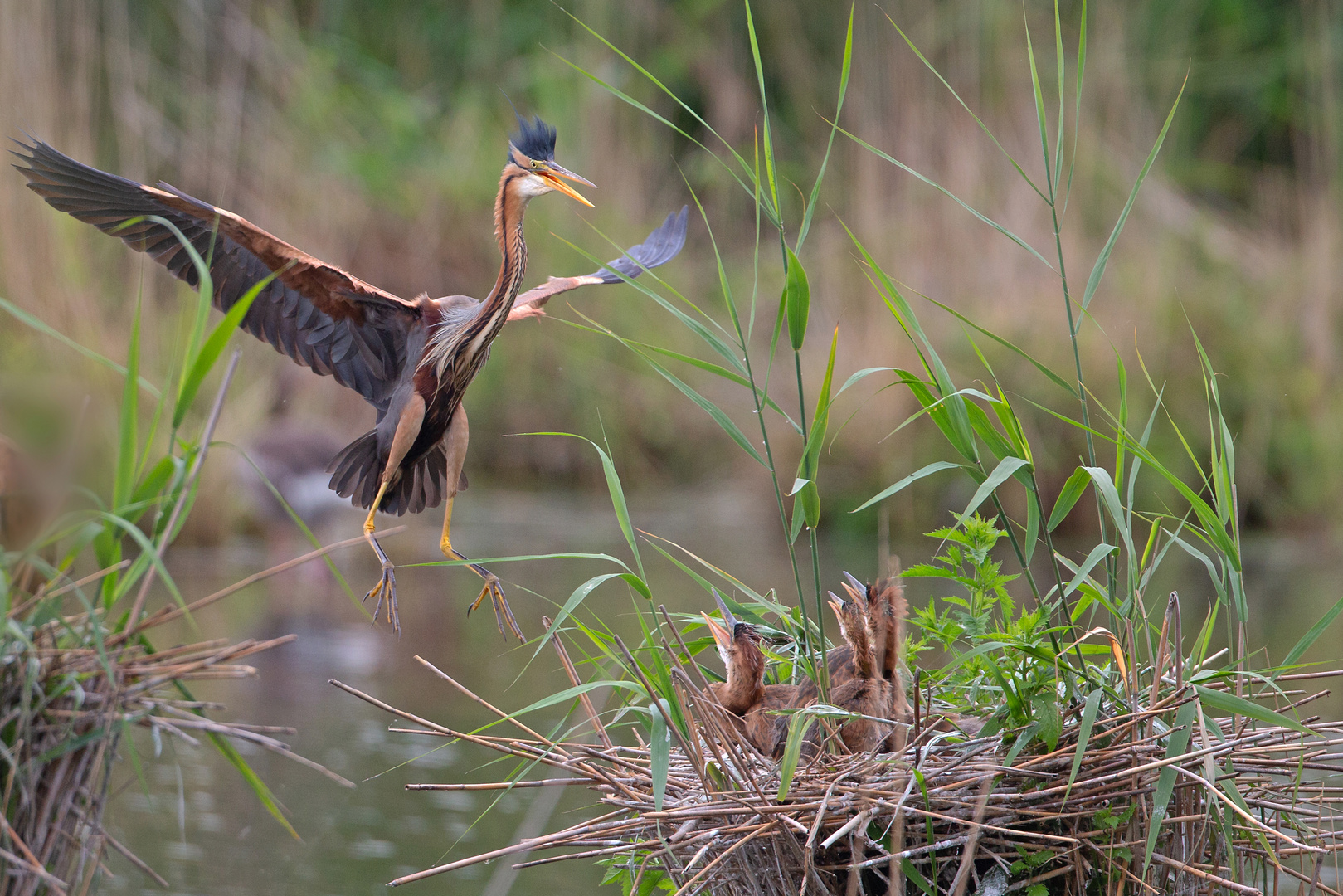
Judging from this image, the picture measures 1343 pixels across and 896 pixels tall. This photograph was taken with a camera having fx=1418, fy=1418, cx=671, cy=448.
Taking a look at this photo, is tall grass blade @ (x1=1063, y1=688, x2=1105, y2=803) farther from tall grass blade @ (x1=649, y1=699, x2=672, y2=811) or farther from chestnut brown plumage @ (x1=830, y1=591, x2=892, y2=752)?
tall grass blade @ (x1=649, y1=699, x2=672, y2=811)

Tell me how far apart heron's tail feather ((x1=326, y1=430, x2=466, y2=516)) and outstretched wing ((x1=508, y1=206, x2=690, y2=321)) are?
37 cm

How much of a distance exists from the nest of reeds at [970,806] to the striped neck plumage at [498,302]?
2.50 ft

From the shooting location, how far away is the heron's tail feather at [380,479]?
3.14 meters

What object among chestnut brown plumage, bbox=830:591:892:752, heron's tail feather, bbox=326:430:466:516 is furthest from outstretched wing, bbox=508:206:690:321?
chestnut brown plumage, bbox=830:591:892:752

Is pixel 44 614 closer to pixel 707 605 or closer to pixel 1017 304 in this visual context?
pixel 707 605

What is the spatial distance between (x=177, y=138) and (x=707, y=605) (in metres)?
7.22

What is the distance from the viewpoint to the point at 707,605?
23.8 ft

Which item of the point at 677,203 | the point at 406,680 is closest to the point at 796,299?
the point at 406,680

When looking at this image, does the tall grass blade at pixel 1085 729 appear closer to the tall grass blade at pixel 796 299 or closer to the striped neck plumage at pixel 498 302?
the tall grass blade at pixel 796 299

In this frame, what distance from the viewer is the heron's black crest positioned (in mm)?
2785

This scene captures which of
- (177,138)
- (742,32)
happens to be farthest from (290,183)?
(742,32)

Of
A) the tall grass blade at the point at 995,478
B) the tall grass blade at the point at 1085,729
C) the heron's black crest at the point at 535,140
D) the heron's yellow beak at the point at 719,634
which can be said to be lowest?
the heron's yellow beak at the point at 719,634

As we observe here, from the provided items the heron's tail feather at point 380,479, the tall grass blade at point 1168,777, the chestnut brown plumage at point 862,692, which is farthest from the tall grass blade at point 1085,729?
the heron's tail feather at point 380,479

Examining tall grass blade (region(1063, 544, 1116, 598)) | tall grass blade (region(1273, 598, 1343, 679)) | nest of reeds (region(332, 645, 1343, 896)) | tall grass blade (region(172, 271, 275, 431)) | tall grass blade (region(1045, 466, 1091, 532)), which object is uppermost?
tall grass blade (region(172, 271, 275, 431))
